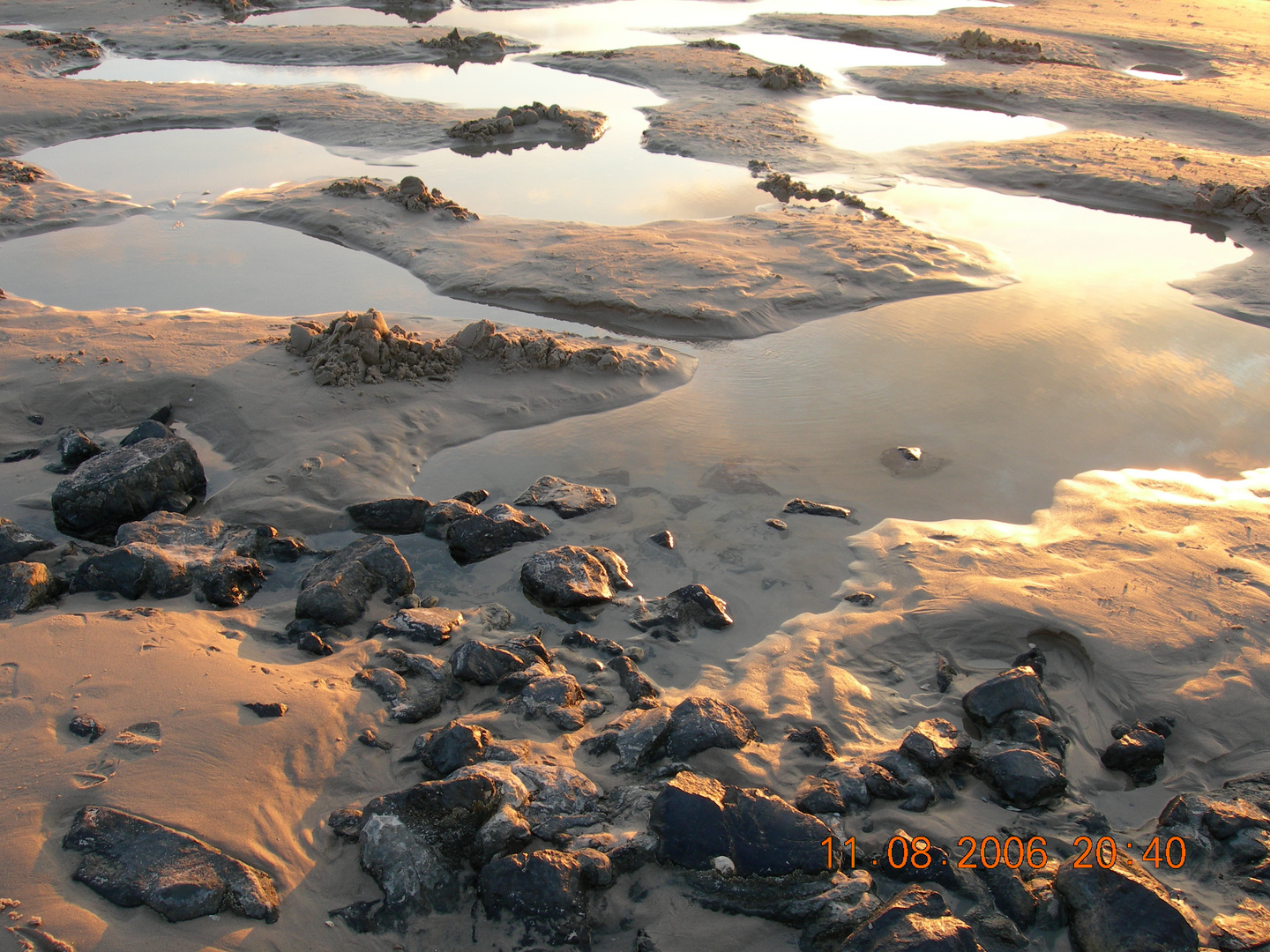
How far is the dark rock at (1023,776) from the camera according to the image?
3010 mm

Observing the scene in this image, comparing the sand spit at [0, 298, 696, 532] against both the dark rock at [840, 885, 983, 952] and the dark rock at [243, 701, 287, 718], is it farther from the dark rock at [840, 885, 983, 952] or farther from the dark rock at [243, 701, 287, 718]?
the dark rock at [840, 885, 983, 952]

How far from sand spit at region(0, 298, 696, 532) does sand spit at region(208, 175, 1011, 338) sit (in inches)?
40.0

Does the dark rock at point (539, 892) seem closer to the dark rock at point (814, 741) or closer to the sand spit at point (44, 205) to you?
the dark rock at point (814, 741)

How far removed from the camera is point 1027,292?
792 cm

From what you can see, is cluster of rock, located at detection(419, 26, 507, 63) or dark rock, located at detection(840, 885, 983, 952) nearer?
dark rock, located at detection(840, 885, 983, 952)

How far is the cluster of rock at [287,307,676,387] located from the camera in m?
5.79

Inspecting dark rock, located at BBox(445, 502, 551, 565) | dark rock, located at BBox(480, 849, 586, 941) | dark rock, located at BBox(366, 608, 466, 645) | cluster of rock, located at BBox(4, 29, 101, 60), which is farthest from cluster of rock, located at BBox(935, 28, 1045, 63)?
dark rock, located at BBox(480, 849, 586, 941)

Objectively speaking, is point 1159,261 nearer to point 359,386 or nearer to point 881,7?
point 359,386

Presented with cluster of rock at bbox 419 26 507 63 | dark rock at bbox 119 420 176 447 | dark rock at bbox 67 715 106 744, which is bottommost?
dark rock at bbox 67 715 106 744

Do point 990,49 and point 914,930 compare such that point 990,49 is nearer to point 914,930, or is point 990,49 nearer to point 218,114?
point 218,114

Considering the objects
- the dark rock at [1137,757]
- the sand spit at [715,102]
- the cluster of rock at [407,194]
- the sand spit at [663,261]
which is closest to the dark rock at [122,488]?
the sand spit at [663,261]

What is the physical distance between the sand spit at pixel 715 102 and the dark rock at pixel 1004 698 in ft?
31.3

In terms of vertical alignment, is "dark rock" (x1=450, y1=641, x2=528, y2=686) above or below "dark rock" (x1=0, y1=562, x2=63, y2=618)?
below
